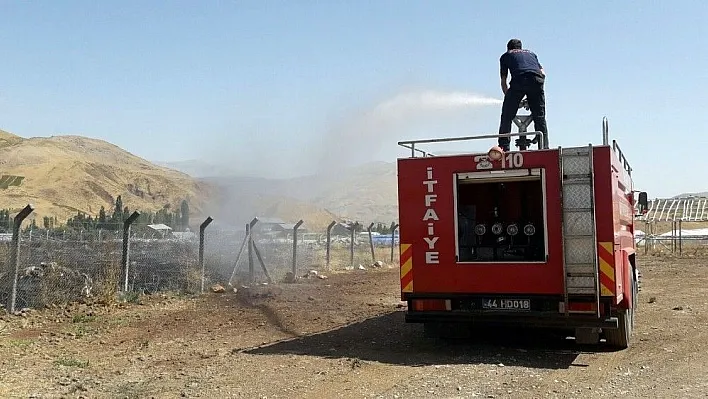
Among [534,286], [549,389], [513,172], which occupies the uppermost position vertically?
[513,172]

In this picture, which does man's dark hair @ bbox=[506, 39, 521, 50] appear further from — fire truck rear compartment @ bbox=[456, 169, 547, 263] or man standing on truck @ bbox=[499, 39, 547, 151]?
fire truck rear compartment @ bbox=[456, 169, 547, 263]

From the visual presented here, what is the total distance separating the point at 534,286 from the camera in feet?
27.6

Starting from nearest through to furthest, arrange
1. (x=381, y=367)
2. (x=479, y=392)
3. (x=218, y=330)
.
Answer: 1. (x=479, y=392)
2. (x=381, y=367)
3. (x=218, y=330)

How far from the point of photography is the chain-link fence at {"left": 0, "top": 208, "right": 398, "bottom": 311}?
12.4m

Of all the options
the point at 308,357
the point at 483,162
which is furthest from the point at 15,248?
the point at 483,162

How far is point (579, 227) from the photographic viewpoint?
813 cm

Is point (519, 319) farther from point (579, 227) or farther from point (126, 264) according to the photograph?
point (126, 264)

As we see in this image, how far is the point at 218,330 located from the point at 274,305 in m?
3.13

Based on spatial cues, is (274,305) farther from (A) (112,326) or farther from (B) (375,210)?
(B) (375,210)

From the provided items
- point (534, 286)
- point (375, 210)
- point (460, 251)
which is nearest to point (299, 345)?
point (460, 251)

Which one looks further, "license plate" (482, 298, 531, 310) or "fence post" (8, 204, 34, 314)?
"fence post" (8, 204, 34, 314)

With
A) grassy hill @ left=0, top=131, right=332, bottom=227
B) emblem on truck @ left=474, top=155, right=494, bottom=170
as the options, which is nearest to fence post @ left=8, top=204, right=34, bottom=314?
emblem on truck @ left=474, top=155, right=494, bottom=170

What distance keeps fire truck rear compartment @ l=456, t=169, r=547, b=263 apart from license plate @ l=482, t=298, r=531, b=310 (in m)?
0.67

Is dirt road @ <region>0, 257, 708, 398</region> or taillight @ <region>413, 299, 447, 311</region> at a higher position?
taillight @ <region>413, 299, 447, 311</region>
